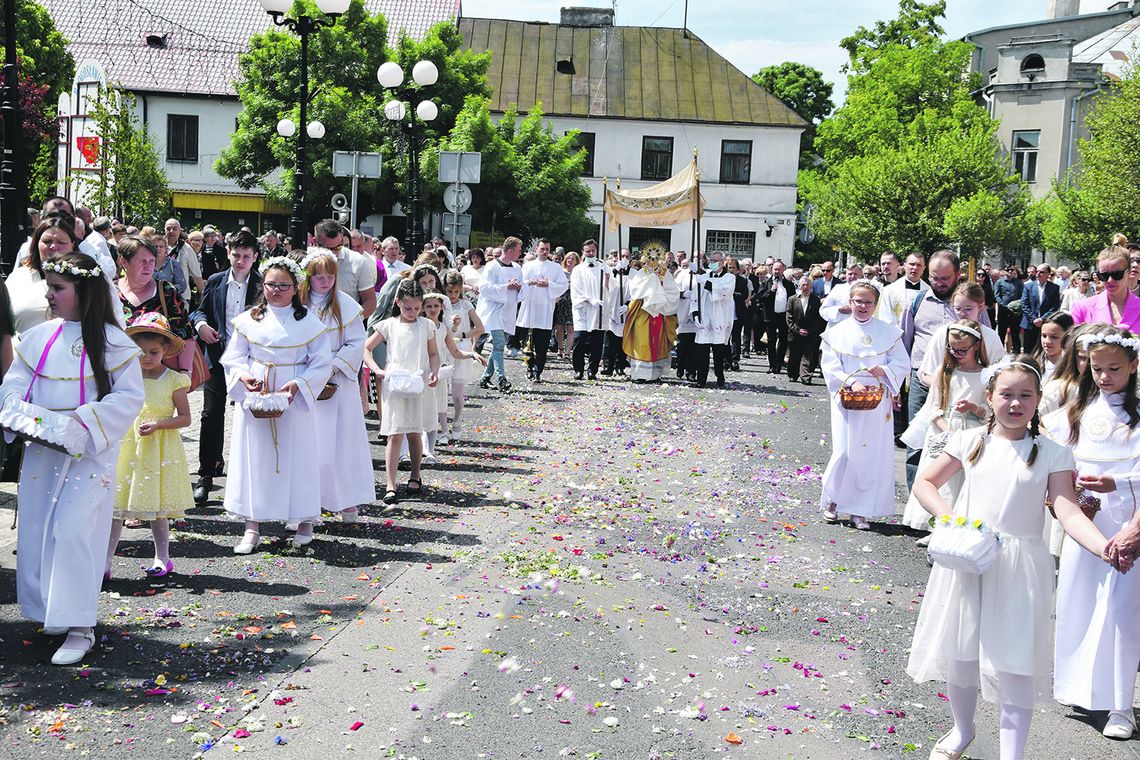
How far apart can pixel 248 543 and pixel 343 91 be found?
35.7 metres

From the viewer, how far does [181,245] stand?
55.0 feet

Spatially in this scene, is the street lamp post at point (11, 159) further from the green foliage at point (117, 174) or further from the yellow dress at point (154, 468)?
the green foliage at point (117, 174)

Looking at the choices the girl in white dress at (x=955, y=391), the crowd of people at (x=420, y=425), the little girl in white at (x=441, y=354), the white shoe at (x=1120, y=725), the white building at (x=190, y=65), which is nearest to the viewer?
the crowd of people at (x=420, y=425)

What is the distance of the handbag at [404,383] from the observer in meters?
10.1

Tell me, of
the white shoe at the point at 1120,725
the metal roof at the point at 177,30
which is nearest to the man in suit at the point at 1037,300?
the white shoe at the point at 1120,725

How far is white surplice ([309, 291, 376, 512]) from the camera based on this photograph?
8711 mm

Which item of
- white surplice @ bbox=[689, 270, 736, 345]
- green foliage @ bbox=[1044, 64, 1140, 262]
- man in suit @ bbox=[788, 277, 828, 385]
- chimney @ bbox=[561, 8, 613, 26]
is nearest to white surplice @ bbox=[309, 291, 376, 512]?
white surplice @ bbox=[689, 270, 736, 345]

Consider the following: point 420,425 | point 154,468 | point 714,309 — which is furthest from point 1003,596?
point 714,309

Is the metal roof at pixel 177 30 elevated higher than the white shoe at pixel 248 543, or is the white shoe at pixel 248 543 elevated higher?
the metal roof at pixel 177 30

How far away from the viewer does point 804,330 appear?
22.4 metres

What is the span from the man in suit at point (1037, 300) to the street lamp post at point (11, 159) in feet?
69.4

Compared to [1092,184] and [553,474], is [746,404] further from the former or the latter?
[1092,184]

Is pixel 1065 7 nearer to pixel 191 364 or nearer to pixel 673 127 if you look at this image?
pixel 673 127

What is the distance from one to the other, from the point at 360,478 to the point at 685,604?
102 inches
